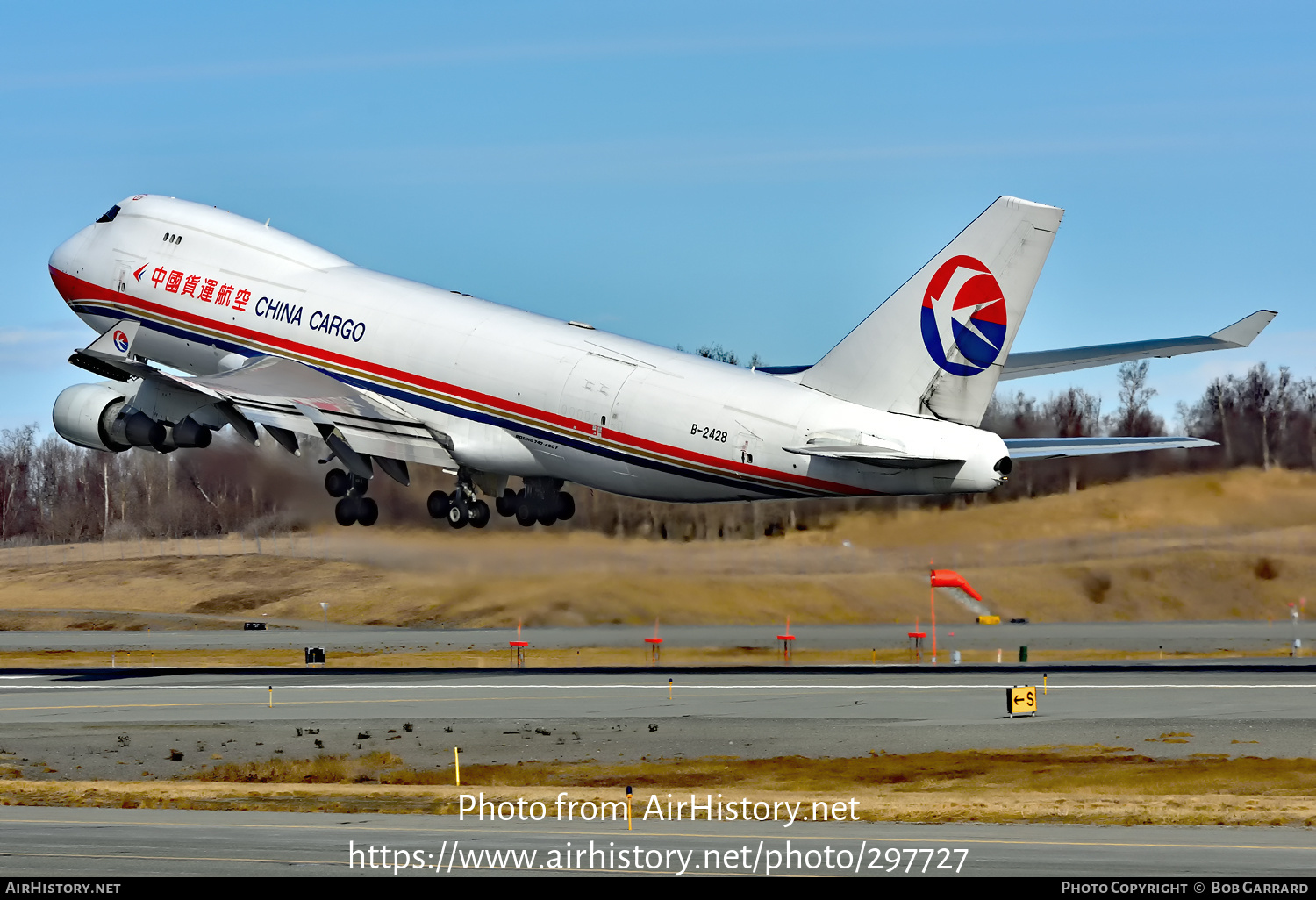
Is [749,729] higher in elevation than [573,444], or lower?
lower

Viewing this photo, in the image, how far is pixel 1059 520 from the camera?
6356cm

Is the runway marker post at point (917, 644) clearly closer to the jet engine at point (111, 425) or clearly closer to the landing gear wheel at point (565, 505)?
the landing gear wheel at point (565, 505)

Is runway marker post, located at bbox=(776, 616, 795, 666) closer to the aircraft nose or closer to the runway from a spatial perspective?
the aircraft nose

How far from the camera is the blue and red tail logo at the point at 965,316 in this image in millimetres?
37031

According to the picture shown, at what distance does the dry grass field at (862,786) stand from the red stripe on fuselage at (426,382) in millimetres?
7686

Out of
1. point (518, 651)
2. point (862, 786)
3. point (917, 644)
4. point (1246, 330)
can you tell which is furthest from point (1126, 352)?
point (518, 651)

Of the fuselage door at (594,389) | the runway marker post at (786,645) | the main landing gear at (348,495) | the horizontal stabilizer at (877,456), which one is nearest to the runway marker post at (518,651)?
the runway marker post at (786,645)
